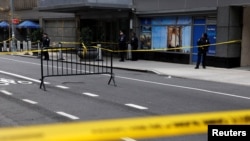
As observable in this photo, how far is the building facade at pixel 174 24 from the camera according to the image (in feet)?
60.8

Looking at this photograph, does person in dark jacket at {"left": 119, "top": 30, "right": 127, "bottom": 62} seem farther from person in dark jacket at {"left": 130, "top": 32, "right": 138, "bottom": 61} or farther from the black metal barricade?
the black metal barricade

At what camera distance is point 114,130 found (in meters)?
2.43

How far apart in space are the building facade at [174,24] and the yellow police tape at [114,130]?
1580 cm

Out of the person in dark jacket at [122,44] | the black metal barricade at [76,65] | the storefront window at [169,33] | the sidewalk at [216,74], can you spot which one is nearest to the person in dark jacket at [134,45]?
the person in dark jacket at [122,44]

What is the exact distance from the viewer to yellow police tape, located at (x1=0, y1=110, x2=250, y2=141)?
228 centimetres

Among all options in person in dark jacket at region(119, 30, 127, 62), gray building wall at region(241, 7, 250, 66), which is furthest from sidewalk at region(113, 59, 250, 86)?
person in dark jacket at region(119, 30, 127, 62)

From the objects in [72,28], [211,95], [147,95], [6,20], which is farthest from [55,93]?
[6,20]

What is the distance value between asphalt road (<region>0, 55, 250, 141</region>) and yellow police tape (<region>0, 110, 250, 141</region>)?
3485 mm

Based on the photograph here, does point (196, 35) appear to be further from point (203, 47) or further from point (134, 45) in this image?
point (134, 45)

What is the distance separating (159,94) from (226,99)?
1.86m

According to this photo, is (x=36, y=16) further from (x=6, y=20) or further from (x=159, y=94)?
(x=159, y=94)

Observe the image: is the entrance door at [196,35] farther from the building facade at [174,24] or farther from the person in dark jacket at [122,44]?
the person in dark jacket at [122,44]

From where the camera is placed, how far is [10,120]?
25.2 feet

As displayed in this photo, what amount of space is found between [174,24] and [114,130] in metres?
20.1
